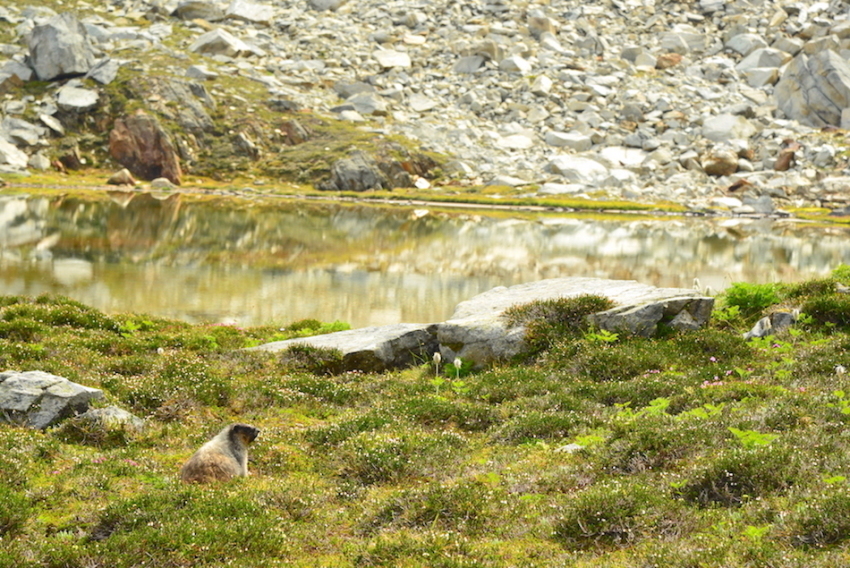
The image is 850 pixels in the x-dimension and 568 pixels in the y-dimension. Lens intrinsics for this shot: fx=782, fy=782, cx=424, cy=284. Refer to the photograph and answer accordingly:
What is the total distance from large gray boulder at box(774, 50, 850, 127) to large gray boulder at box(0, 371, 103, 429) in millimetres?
146844

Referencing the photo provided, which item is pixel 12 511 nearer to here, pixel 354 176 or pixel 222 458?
pixel 222 458

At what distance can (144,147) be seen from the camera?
114 meters

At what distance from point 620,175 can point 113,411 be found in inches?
4300

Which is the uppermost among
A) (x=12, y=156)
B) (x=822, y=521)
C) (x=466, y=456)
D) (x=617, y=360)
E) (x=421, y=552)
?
(x=822, y=521)

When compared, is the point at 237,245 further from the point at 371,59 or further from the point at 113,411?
the point at 371,59

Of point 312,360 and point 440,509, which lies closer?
point 440,509

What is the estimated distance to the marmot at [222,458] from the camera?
1112 centimetres

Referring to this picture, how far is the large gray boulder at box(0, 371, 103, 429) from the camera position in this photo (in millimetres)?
12906

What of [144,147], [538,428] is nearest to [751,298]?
[538,428]

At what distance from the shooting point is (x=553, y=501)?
10258 mm

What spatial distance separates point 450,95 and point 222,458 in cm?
13937

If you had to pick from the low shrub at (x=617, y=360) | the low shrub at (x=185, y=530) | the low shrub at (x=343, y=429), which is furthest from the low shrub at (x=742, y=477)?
the low shrub at (x=617, y=360)

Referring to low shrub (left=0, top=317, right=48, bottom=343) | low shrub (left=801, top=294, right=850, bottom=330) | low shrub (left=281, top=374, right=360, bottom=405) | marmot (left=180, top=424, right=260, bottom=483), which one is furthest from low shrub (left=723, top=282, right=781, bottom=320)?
low shrub (left=0, top=317, right=48, bottom=343)

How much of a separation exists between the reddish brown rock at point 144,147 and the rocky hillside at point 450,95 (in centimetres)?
28
